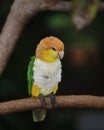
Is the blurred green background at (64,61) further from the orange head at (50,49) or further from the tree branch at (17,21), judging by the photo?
the orange head at (50,49)

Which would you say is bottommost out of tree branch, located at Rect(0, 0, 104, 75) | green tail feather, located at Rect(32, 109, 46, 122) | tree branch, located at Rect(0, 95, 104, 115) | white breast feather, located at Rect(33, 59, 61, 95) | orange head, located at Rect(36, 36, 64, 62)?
green tail feather, located at Rect(32, 109, 46, 122)

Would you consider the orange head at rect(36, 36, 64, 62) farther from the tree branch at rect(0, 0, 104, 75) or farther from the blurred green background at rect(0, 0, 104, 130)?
the blurred green background at rect(0, 0, 104, 130)

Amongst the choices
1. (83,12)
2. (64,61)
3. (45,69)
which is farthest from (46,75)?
(64,61)

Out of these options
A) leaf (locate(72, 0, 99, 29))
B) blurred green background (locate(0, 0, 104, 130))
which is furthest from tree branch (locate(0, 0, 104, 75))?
blurred green background (locate(0, 0, 104, 130))

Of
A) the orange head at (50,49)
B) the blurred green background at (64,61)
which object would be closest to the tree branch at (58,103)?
the orange head at (50,49)

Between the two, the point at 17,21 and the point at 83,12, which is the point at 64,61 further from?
the point at 83,12

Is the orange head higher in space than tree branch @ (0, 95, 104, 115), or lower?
higher

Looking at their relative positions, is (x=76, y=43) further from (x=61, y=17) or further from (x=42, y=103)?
(x=42, y=103)

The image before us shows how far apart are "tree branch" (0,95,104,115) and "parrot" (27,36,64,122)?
17 millimetres

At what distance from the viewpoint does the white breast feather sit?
1.11 meters

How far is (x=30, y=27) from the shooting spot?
89.2 inches

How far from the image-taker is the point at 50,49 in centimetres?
103

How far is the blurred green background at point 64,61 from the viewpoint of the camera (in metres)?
2.05

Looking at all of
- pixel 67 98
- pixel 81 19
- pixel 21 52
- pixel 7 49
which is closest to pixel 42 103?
pixel 67 98
